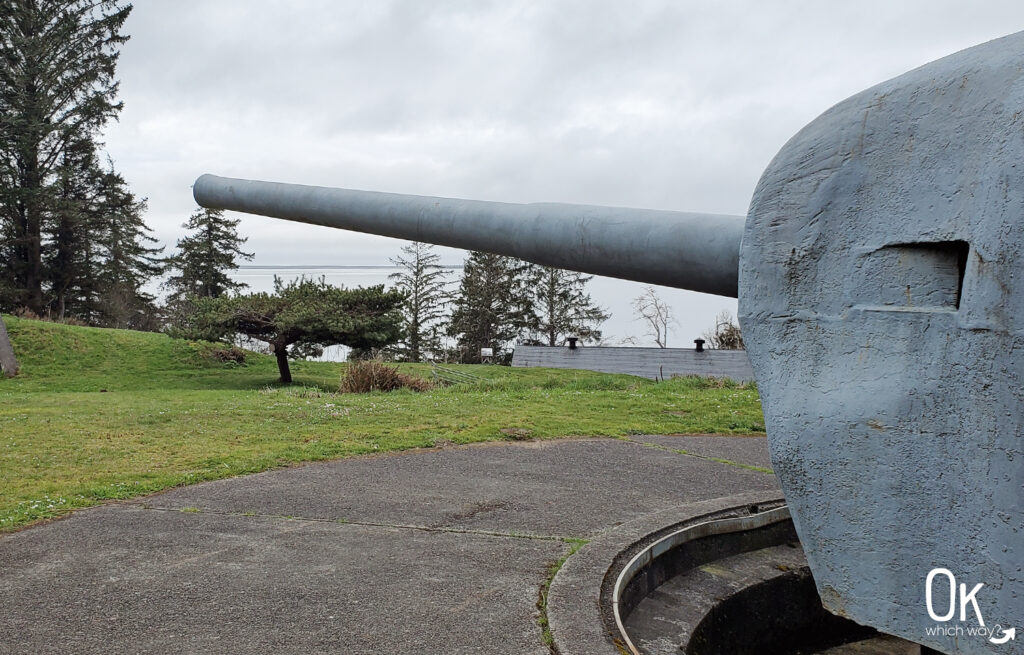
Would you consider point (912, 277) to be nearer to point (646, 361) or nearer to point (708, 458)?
point (708, 458)

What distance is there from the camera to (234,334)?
672 inches

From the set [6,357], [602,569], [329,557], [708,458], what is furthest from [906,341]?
[6,357]

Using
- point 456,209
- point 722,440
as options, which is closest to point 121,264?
point 722,440

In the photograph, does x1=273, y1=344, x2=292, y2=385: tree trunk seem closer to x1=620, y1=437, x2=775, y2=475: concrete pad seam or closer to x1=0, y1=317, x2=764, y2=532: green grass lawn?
x1=0, y1=317, x2=764, y2=532: green grass lawn

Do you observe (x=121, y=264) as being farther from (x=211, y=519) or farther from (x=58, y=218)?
(x=211, y=519)

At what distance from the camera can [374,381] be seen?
1348 centimetres

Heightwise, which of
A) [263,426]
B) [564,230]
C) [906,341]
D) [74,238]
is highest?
[74,238]

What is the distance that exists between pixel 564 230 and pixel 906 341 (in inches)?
51.8

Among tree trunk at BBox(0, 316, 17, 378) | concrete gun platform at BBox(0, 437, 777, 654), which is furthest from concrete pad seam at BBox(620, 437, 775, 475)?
tree trunk at BBox(0, 316, 17, 378)

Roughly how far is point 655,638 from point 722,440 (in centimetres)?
489

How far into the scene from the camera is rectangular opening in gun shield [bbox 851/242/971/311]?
182 centimetres

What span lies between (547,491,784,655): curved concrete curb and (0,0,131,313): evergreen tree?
2843 centimetres

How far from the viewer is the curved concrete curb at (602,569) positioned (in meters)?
2.65

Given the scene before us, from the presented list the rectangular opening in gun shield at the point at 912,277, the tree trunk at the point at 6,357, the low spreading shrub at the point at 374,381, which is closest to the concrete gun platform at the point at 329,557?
the rectangular opening in gun shield at the point at 912,277
